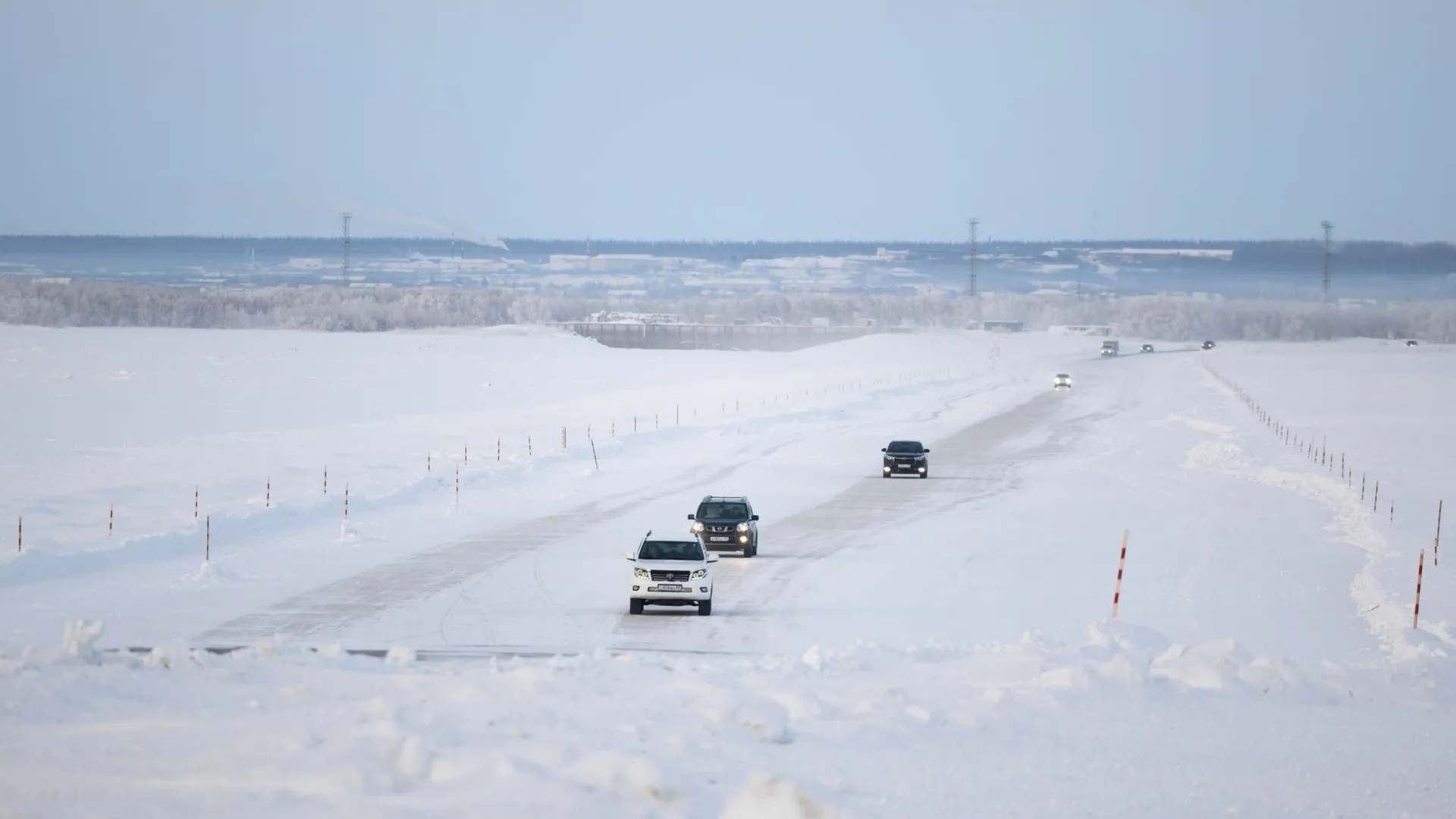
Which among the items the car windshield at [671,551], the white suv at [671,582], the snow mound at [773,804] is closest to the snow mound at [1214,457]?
the car windshield at [671,551]

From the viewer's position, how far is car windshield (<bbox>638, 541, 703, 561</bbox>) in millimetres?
26391

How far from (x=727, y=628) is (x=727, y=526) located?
825cm

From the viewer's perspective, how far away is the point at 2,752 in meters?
13.1

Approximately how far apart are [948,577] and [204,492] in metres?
23.2

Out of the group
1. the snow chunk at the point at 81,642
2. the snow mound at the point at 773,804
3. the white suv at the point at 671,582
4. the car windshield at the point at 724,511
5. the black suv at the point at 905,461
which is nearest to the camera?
the snow mound at the point at 773,804

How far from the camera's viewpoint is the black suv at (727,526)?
32750 millimetres

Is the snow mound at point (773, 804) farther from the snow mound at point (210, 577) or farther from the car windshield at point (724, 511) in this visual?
the car windshield at point (724, 511)

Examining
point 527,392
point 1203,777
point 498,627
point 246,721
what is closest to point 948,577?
point 498,627

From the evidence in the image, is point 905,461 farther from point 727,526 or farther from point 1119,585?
point 1119,585

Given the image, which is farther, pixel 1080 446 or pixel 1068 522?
pixel 1080 446

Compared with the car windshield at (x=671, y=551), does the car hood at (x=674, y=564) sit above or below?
below

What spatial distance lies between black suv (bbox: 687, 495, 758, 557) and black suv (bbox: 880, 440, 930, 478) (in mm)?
17179

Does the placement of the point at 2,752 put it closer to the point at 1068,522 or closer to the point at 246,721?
the point at 246,721

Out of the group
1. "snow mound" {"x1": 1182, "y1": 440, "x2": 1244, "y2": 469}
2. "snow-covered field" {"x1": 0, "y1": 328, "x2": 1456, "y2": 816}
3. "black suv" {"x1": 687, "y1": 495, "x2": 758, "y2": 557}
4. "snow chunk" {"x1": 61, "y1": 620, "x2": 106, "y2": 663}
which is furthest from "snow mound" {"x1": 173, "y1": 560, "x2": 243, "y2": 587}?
"snow mound" {"x1": 1182, "y1": 440, "x2": 1244, "y2": 469}
